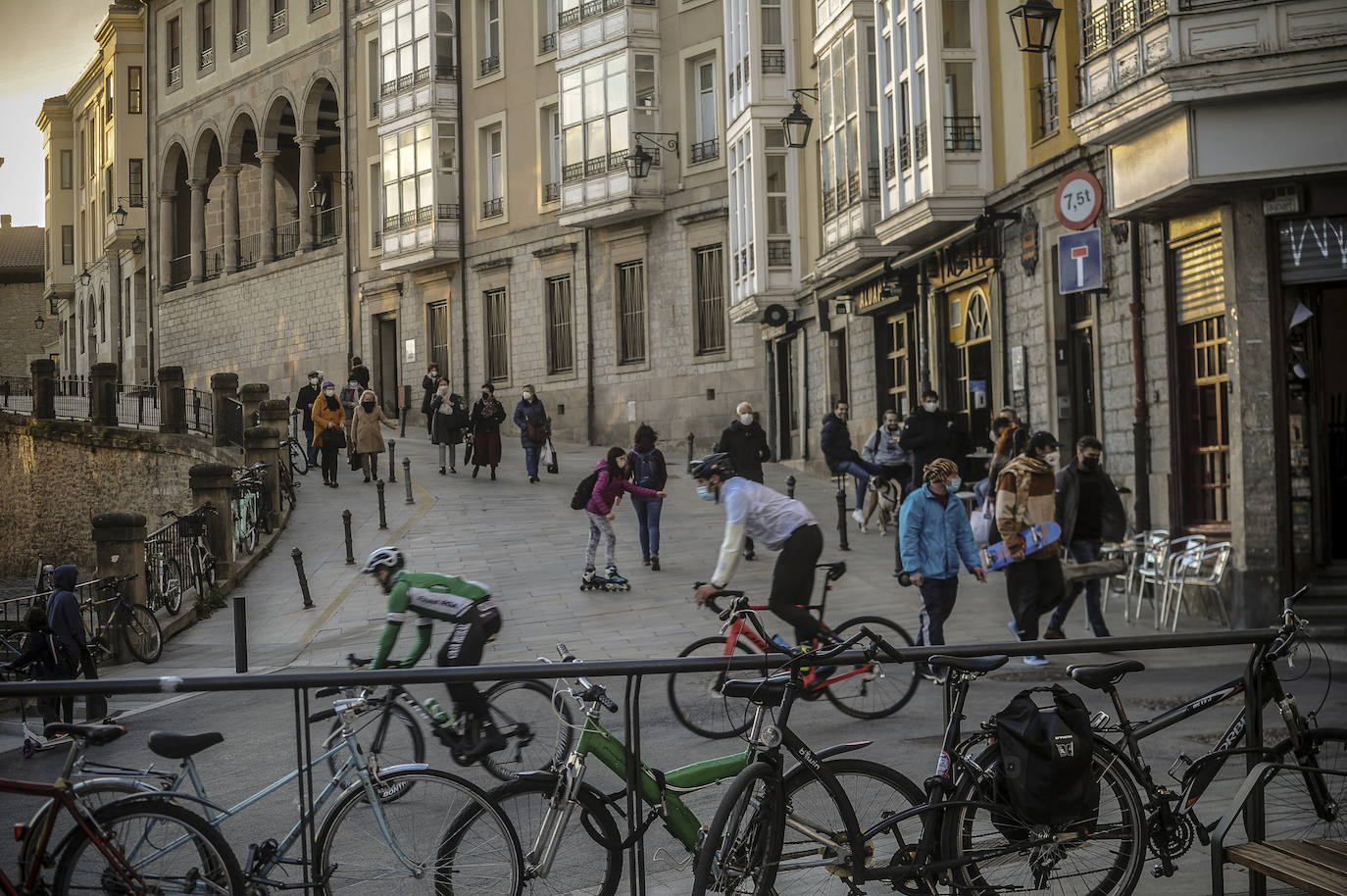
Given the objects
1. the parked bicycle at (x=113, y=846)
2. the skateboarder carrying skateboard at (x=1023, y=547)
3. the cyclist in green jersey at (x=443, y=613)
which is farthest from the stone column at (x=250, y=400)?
the parked bicycle at (x=113, y=846)

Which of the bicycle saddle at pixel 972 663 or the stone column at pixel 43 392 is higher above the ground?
the stone column at pixel 43 392

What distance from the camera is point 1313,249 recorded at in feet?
45.1

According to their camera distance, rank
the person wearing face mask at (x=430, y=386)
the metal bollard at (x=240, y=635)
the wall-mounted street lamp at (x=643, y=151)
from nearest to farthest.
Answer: the metal bollard at (x=240, y=635)
the person wearing face mask at (x=430, y=386)
the wall-mounted street lamp at (x=643, y=151)

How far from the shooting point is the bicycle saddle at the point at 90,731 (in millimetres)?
4867

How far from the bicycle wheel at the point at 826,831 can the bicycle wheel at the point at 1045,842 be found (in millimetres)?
158

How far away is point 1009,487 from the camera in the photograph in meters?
12.3

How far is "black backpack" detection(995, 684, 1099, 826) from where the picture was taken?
4918 millimetres

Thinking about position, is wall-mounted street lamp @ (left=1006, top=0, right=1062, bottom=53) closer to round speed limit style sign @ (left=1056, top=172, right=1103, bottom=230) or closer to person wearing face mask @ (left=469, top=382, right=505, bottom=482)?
round speed limit style sign @ (left=1056, top=172, right=1103, bottom=230)

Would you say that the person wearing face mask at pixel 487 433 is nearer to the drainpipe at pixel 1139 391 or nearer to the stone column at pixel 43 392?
the stone column at pixel 43 392

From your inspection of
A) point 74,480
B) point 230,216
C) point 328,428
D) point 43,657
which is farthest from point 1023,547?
point 230,216

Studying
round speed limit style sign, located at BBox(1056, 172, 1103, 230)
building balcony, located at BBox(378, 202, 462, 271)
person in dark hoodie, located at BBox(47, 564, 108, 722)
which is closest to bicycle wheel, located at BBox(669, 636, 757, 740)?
person in dark hoodie, located at BBox(47, 564, 108, 722)

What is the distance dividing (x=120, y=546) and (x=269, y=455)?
6218mm

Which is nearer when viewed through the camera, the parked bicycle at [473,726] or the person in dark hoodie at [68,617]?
the parked bicycle at [473,726]

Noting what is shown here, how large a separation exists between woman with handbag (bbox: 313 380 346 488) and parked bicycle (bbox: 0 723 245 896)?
887 inches
